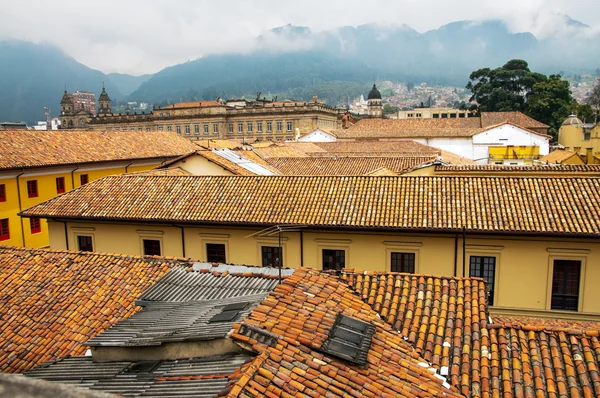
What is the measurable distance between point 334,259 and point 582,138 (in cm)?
4327

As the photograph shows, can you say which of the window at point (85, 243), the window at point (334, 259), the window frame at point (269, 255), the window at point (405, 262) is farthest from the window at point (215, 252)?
the window at point (405, 262)

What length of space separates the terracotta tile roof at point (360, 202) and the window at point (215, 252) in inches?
44.1

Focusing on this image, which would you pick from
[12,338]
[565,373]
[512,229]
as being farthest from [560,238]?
[12,338]

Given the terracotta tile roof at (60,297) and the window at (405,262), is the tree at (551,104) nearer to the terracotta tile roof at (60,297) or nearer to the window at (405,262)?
the window at (405,262)

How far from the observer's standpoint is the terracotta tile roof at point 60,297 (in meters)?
8.12

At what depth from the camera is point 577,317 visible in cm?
1266

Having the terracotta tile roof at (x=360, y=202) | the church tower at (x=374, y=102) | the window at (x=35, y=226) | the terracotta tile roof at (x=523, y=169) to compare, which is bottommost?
the window at (x=35, y=226)

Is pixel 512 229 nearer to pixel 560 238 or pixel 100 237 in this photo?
pixel 560 238

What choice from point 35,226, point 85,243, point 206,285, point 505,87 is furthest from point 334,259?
point 505,87

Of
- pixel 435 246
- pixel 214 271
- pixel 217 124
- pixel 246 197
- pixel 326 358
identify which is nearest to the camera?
pixel 326 358

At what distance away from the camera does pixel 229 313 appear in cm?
690

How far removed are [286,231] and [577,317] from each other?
8267mm

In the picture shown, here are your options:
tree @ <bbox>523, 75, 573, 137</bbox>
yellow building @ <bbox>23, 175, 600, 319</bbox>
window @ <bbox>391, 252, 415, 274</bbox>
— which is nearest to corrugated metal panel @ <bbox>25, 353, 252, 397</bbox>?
yellow building @ <bbox>23, 175, 600, 319</bbox>

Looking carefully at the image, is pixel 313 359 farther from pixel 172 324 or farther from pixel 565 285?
pixel 565 285
